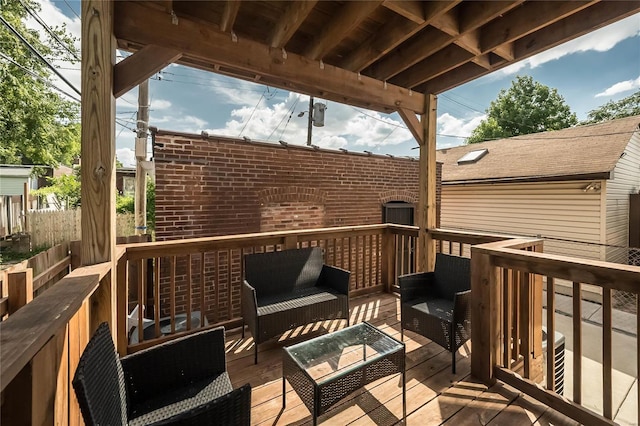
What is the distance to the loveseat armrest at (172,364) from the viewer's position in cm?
147

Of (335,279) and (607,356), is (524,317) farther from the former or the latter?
(335,279)

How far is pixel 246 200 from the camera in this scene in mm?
4516

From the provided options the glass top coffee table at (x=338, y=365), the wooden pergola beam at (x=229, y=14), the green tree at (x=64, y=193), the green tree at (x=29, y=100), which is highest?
the green tree at (x=29, y=100)

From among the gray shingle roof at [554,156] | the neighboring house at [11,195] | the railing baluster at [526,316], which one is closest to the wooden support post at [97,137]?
the railing baluster at [526,316]

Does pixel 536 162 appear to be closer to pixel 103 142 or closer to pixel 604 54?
pixel 604 54

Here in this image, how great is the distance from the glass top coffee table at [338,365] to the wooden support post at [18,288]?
1.34 metres

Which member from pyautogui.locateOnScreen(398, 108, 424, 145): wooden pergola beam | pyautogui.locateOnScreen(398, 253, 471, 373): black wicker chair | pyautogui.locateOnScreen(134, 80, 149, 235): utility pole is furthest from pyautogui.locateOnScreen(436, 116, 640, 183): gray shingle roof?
pyautogui.locateOnScreen(134, 80, 149, 235): utility pole

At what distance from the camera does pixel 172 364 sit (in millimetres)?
1550

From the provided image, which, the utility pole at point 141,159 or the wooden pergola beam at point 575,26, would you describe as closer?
the wooden pergola beam at point 575,26

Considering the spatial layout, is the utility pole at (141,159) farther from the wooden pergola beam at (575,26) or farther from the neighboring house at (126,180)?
the neighboring house at (126,180)

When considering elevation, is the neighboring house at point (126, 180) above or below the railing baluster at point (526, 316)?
above

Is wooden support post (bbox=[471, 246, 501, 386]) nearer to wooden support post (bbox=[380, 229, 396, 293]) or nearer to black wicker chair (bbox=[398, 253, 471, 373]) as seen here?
black wicker chair (bbox=[398, 253, 471, 373])

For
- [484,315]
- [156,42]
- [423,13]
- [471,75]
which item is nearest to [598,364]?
[484,315]

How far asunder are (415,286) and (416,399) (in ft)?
3.59
